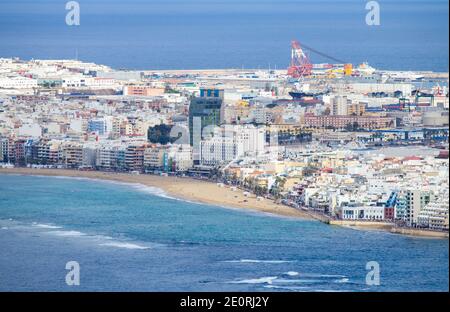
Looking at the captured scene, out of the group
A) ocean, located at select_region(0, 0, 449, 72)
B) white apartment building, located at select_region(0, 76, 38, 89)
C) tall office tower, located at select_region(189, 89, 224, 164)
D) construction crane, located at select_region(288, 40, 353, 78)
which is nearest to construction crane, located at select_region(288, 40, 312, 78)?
construction crane, located at select_region(288, 40, 353, 78)

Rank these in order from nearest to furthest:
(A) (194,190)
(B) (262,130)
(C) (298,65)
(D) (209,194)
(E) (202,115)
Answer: (D) (209,194) < (A) (194,190) < (B) (262,130) < (E) (202,115) < (C) (298,65)

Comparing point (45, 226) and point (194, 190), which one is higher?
point (194, 190)

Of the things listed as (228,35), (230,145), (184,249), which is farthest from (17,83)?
(184,249)

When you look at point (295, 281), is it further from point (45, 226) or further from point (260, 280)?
point (45, 226)

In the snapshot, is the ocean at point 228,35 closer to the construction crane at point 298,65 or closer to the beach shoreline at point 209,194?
the construction crane at point 298,65

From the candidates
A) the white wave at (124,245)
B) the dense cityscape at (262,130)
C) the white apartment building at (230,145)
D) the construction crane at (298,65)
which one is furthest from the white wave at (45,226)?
the construction crane at (298,65)

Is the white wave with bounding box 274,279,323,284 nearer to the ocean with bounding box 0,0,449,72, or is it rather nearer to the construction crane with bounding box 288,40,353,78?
the construction crane with bounding box 288,40,353,78
